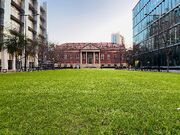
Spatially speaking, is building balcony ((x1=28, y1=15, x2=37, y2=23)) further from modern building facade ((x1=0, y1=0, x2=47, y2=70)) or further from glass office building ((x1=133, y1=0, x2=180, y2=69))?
glass office building ((x1=133, y1=0, x2=180, y2=69))

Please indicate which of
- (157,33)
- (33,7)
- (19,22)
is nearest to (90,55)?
(33,7)

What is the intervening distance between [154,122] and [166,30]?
4863 cm

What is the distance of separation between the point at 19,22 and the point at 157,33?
33095 mm

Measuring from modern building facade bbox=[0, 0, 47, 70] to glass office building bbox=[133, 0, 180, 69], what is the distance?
26927 millimetres

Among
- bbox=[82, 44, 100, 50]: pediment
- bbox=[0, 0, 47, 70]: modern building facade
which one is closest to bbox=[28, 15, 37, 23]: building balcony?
bbox=[0, 0, 47, 70]: modern building facade

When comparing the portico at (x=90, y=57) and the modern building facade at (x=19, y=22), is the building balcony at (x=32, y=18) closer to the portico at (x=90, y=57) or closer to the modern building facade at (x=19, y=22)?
the modern building facade at (x=19, y=22)

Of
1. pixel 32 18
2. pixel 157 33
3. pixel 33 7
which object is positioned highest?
pixel 33 7

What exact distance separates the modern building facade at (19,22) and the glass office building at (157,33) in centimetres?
2693

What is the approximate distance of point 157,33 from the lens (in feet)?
193

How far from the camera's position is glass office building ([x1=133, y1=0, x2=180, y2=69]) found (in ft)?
175

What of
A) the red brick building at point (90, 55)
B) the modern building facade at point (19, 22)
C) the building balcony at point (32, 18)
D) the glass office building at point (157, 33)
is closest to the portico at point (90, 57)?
the red brick building at point (90, 55)

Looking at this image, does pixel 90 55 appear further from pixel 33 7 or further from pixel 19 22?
pixel 19 22

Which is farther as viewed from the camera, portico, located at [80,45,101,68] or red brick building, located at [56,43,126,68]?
portico, located at [80,45,101,68]

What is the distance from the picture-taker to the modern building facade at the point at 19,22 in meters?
57.1
